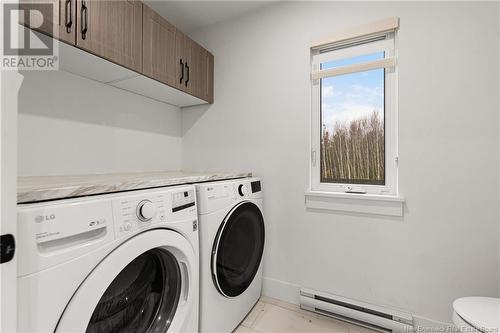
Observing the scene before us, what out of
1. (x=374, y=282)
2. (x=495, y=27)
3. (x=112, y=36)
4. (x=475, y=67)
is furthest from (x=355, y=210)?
(x=112, y=36)

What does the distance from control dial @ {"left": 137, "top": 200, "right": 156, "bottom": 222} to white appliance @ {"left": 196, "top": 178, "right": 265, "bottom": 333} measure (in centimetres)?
34

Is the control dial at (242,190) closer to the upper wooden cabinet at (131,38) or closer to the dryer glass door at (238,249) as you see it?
the dryer glass door at (238,249)

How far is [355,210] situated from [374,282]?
1.63 ft

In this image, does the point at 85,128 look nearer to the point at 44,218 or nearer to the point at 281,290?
the point at 44,218

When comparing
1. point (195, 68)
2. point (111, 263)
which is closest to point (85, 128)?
point (195, 68)

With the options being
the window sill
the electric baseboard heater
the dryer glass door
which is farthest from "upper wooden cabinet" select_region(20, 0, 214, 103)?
the electric baseboard heater

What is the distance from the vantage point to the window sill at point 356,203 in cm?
149

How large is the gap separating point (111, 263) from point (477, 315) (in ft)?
5.10

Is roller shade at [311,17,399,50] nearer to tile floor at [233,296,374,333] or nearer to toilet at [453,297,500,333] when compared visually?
toilet at [453,297,500,333]

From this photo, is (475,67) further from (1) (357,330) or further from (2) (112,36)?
(2) (112,36)

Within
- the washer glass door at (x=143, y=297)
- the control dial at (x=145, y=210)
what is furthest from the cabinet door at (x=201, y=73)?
the washer glass door at (x=143, y=297)

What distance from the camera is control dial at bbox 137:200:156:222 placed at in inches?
34.2

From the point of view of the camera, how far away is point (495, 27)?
128 centimetres

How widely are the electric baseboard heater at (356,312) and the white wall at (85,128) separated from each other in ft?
5.45
